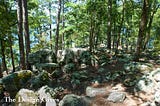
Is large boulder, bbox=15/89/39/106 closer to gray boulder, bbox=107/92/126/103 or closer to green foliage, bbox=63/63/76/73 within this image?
gray boulder, bbox=107/92/126/103

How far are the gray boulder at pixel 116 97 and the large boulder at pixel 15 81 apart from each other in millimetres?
4946

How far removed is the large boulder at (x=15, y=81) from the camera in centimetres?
1167

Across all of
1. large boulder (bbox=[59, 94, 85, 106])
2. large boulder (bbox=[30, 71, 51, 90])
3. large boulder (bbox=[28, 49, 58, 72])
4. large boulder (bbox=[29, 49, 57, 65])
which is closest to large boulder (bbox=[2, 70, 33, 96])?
large boulder (bbox=[30, 71, 51, 90])

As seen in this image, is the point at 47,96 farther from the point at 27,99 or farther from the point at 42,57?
the point at 42,57

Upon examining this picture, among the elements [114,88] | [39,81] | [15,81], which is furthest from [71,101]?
[15,81]

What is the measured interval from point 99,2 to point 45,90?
10.3 metres

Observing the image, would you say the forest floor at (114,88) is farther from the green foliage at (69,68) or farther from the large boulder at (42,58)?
the large boulder at (42,58)

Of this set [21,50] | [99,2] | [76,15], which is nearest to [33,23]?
[76,15]

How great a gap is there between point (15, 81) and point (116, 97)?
224 inches

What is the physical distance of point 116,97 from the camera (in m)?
9.65

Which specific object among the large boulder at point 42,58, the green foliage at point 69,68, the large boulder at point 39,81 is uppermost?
the large boulder at point 42,58

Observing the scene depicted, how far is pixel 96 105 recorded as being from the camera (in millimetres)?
9359

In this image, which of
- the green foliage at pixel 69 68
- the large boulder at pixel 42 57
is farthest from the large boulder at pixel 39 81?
the large boulder at pixel 42 57

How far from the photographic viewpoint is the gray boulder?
957 centimetres
